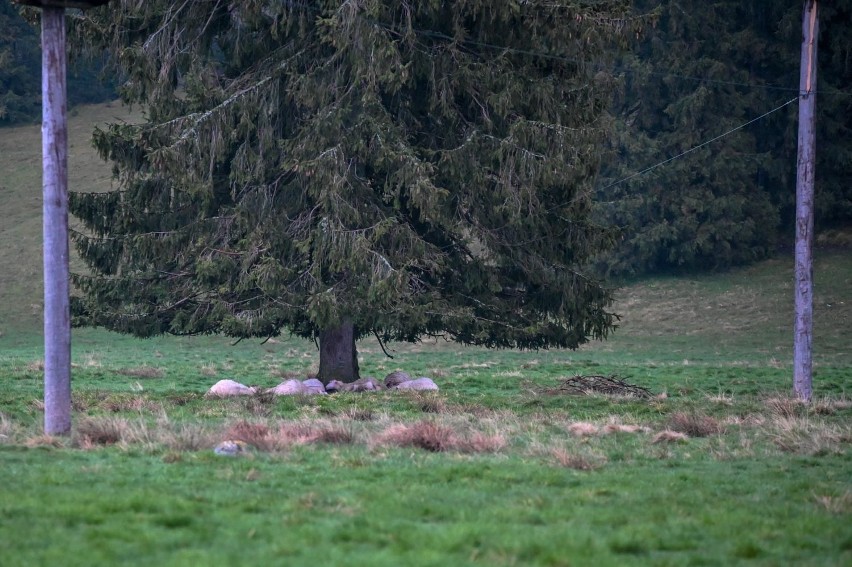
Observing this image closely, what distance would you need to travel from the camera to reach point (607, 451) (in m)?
12.6

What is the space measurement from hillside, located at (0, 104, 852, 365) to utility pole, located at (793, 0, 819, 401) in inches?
706

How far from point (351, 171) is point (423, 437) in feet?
A: 28.0

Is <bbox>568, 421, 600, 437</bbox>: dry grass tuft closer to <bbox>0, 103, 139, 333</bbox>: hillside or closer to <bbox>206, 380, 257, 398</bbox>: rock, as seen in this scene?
<bbox>206, 380, 257, 398</bbox>: rock

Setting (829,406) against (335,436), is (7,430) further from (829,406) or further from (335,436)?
(829,406)

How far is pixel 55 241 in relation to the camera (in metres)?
12.9

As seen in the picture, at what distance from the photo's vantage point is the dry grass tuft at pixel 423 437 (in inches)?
496

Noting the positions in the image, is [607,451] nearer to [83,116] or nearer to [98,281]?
[98,281]

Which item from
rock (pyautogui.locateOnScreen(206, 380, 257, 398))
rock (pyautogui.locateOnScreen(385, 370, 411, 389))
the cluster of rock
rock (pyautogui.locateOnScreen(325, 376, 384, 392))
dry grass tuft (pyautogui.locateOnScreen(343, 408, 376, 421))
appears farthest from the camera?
rock (pyautogui.locateOnScreen(385, 370, 411, 389))

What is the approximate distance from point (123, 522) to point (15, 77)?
6965cm

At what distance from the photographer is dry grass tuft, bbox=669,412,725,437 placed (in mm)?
14711

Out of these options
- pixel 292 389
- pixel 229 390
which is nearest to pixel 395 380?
pixel 292 389

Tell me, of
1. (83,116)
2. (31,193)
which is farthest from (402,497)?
(83,116)

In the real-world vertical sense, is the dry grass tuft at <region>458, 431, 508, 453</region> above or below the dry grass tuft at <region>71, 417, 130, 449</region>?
below

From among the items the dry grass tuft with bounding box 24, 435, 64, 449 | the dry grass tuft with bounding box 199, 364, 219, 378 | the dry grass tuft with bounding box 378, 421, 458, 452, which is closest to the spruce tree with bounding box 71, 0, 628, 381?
the dry grass tuft with bounding box 378, 421, 458, 452
